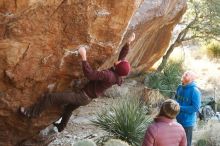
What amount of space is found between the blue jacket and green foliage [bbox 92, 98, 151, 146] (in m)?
2.17

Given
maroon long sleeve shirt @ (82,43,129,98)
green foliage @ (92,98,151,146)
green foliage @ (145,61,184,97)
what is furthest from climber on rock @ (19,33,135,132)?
green foliage @ (145,61,184,97)

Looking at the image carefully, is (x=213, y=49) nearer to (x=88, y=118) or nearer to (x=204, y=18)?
(x=204, y=18)

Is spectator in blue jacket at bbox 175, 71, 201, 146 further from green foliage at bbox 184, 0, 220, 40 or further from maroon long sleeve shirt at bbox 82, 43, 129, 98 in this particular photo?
green foliage at bbox 184, 0, 220, 40

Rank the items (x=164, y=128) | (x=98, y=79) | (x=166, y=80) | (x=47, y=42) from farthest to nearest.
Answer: (x=166, y=80) → (x=47, y=42) → (x=98, y=79) → (x=164, y=128)

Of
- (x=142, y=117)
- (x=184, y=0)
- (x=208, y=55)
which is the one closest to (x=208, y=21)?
(x=184, y=0)

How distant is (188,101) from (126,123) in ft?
8.19

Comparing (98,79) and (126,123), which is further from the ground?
(98,79)

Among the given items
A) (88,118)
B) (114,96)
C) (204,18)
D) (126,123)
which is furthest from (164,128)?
(204,18)

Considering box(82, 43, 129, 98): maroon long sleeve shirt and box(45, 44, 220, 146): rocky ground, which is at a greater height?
box(82, 43, 129, 98): maroon long sleeve shirt

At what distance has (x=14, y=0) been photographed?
22.3ft

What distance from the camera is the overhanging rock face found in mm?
7141

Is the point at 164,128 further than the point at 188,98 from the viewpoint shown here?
No

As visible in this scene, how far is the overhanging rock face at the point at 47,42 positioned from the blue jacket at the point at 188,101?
1347mm

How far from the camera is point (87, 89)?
7.93 metres
